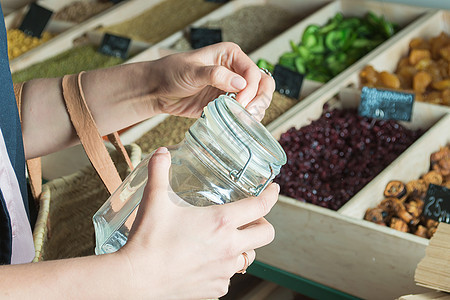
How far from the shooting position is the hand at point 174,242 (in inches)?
25.2

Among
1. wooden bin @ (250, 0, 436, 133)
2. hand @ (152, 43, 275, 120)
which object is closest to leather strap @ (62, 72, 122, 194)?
hand @ (152, 43, 275, 120)

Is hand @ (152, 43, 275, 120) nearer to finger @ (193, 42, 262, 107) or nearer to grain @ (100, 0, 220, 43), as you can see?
finger @ (193, 42, 262, 107)

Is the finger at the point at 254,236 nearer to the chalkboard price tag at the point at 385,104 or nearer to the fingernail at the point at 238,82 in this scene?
the fingernail at the point at 238,82

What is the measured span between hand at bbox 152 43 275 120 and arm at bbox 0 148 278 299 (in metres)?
0.28

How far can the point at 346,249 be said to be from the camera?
1.42 metres

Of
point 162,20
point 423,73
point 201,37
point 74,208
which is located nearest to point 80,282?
point 74,208

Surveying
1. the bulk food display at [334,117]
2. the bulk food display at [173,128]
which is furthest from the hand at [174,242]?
the bulk food display at [173,128]

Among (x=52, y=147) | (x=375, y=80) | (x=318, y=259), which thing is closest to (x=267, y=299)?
(x=318, y=259)

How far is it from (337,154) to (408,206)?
0.43 m

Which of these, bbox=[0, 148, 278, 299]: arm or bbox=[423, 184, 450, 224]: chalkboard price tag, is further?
bbox=[423, 184, 450, 224]: chalkboard price tag

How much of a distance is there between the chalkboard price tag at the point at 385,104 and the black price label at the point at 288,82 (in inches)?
10.8

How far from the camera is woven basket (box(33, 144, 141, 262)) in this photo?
3.96 ft

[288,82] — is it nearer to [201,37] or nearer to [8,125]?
[201,37]

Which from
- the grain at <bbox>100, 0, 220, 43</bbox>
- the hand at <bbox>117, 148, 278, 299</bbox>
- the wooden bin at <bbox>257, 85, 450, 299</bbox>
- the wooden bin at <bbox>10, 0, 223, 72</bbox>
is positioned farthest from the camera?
the grain at <bbox>100, 0, 220, 43</bbox>
